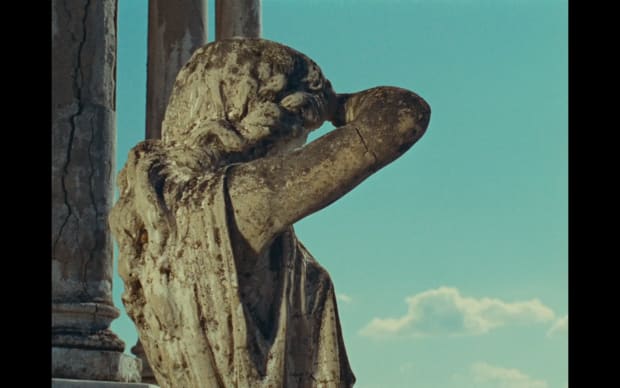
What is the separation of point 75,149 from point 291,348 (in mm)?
9378

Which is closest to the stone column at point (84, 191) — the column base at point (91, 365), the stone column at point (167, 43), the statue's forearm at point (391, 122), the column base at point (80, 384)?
the column base at point (91, 365)

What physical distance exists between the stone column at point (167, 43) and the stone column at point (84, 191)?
129 inches

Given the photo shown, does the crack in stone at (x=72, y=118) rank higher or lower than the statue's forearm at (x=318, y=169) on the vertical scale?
higher

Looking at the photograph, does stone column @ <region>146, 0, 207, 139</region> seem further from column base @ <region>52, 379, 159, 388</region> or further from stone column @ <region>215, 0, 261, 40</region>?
column base @ <region>52, 379, 159, 388</region>

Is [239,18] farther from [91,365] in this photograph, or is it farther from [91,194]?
[91,365]

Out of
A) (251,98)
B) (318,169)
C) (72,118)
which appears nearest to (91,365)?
(72,118)

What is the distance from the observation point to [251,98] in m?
6.27

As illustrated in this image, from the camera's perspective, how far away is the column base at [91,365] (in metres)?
14.0

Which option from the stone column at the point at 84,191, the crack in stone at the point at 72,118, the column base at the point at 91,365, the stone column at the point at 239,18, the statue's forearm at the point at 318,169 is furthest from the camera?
the stone column at the point at 239,18

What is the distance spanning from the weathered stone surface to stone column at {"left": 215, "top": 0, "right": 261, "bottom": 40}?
22.0ft

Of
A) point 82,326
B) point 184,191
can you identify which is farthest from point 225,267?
point 82,326

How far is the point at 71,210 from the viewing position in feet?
49.1

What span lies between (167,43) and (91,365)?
657cm

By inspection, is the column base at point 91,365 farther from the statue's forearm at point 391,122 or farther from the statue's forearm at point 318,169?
the statue's forearm at point 391,122
